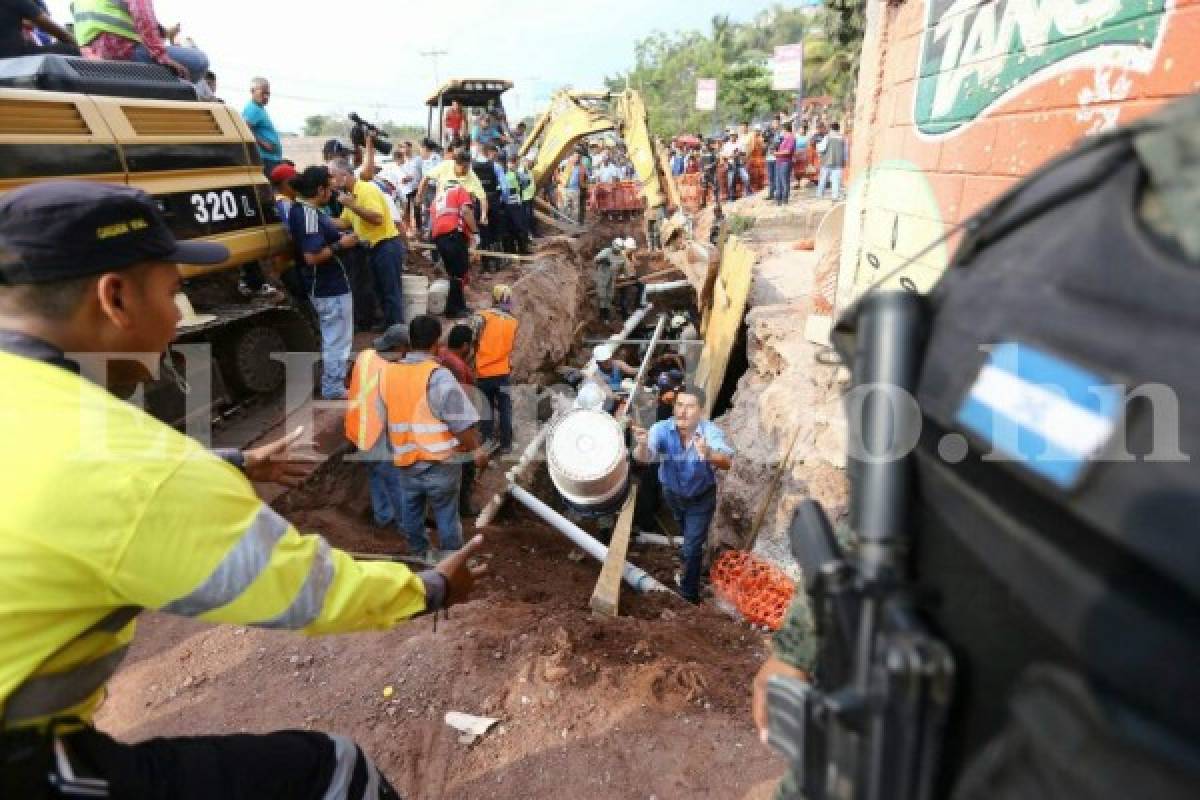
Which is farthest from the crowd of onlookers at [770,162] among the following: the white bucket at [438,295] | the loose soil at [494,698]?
the loose soil at [494,698]

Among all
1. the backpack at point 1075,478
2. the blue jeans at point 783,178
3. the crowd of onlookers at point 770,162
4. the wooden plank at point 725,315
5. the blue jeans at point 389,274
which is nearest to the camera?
the backpack at point 1075,478

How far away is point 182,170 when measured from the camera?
470cm

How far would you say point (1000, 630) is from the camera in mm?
811

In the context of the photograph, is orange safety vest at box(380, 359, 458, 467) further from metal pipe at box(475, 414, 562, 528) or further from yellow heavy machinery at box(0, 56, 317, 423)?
yellow heavy machinery at box(0, 56, 317, 423)

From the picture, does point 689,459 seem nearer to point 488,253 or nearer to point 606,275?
point 488,253

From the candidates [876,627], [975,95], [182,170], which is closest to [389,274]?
[182,170]

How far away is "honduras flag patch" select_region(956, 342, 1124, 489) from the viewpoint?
0.69 m

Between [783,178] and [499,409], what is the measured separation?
1217cm

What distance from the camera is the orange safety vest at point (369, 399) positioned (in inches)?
175

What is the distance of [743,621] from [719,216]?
11517 millimetres

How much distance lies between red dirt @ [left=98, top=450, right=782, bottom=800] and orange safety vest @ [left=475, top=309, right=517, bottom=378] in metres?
3.15

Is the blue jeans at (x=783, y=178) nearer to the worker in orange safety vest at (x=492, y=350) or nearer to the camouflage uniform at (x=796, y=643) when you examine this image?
the worker in orange safety vest at (x=492, y=350)

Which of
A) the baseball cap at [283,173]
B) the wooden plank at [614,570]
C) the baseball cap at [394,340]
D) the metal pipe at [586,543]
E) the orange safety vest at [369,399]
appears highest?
the baseball cap at [283,173]

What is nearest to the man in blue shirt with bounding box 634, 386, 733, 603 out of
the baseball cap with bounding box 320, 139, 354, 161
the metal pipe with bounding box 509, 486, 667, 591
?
the metal pipe with bounding box 509, 486, 667, 591
